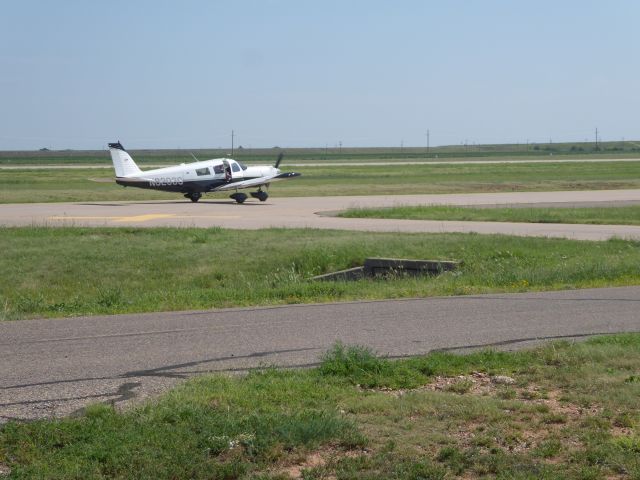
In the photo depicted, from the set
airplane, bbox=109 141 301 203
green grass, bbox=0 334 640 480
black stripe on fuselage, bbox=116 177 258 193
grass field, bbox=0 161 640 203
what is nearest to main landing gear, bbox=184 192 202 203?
airplane, bbox=109 141 301 203

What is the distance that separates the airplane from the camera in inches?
1567

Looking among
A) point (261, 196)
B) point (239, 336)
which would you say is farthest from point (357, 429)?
Answer: point (261, 196)

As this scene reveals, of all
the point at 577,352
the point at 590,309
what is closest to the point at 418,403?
the point at 577,352

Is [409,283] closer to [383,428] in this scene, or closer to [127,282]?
[127,282]

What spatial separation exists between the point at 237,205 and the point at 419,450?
3323 cm

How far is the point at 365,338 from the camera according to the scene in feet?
33.1

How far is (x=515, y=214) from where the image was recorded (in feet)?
102

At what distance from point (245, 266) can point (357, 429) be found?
13560mm

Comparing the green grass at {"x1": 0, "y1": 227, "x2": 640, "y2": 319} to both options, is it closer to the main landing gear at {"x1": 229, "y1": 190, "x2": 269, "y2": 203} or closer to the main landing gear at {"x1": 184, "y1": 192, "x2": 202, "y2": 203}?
the main landing gear at {"x1": 229, "y1": 190, "x2": 269, "y2": 203}

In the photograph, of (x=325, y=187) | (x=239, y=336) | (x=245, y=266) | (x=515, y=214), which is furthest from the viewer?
(x=325, y=187)

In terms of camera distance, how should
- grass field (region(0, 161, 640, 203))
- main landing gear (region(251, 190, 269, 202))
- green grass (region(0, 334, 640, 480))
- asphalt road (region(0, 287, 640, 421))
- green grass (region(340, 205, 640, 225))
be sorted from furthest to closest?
grass field (region(0, 161, 640, 203)) < main landing gear (region(251, 190, 269, 202)) < green grass (region(340, 205, 640, 225)) < asphalt road (region(0, 287, 640, 421)) < green grass (region(0, 334, 640, 480))

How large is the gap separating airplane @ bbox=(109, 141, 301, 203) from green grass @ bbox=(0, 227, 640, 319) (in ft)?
47.8

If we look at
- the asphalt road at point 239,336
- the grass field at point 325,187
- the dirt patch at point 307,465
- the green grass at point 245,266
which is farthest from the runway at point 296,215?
the dirt patch at point 307,465

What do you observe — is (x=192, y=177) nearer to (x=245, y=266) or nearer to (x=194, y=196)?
(x=194, y=196)
